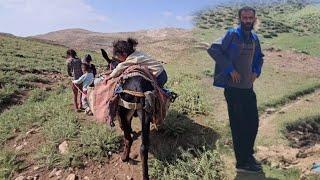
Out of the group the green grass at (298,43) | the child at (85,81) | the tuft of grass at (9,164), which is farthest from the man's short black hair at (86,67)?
the green grass at (298,43)

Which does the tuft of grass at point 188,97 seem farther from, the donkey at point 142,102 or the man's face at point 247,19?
the man's face at point 247,19

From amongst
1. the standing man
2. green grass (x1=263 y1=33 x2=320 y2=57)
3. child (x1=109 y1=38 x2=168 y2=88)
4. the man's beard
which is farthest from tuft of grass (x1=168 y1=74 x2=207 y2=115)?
green grass (x1=263 y1=33 x2=320 y2=57)

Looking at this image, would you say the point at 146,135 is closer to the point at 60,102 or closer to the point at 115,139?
the point at 115,139

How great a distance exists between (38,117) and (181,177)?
13.2ft

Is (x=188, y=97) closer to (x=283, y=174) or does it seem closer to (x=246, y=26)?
(x=283, y=174)

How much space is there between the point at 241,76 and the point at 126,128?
1912 millimetres

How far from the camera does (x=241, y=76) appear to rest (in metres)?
6.46

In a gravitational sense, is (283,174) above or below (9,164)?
above

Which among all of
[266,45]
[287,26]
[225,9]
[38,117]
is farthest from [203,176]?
[225,9]

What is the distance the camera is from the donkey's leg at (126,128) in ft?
24.1

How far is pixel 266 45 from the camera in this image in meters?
18.1

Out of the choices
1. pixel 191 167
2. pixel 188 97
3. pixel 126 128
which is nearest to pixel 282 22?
pixel 188 97

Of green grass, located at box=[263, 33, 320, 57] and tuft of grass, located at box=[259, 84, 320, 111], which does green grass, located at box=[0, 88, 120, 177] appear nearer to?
tuft of grass, located at box=[259, 84, 320, 111]

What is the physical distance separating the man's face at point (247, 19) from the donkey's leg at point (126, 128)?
6.86 feet
